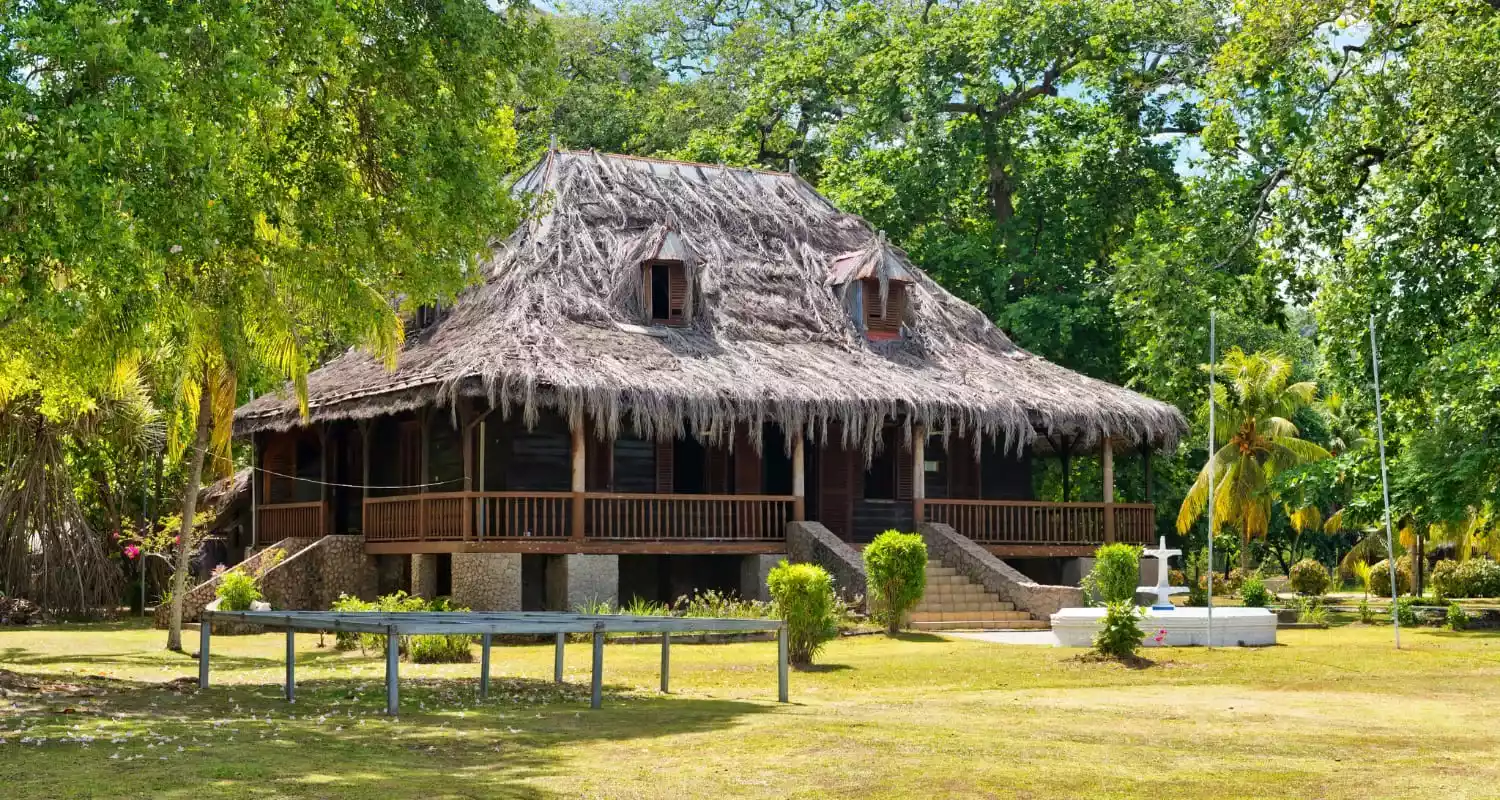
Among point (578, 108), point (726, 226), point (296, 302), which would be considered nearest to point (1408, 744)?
point (296, 302)

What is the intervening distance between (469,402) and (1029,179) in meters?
17.5

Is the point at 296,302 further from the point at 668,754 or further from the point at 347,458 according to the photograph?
the point at 347,458

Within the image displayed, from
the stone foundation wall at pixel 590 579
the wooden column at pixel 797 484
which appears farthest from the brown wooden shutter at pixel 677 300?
the stone foundation wall at pixel 590 579

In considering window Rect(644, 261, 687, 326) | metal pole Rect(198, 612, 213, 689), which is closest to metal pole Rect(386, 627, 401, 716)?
metal pole Rect(198, 612, 213, 689)

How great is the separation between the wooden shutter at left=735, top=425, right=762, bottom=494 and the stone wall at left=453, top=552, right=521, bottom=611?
5.43m

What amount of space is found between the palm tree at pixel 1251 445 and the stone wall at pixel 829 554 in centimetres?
1453

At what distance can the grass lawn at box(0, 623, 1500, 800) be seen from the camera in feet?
29.1

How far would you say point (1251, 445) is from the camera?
130 ft

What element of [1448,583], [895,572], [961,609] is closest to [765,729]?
[895,572]

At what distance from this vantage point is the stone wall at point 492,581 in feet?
80.5

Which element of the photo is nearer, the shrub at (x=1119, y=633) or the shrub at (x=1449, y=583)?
A: the shrub at (x=1119, y=633)

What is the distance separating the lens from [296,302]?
1795 cm

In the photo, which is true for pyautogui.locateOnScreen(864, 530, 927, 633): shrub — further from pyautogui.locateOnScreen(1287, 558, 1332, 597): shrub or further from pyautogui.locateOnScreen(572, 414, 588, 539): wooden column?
pyautogui.locateOnScreen(1287, 558, 1332, 597): shrub

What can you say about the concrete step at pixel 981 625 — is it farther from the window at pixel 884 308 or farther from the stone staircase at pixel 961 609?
the window at pixel 884 308
